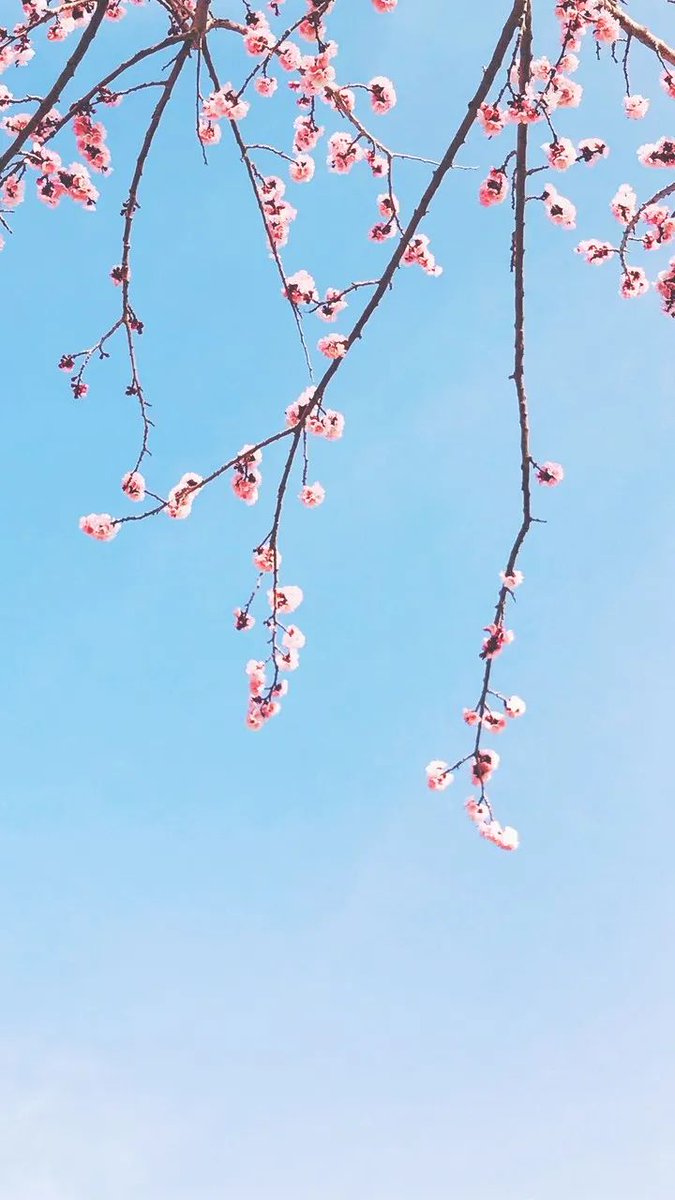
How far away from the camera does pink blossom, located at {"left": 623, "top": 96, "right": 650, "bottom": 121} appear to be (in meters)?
6.98

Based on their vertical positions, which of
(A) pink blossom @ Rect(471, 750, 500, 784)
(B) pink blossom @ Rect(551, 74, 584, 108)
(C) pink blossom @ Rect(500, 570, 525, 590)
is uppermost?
(B) pink blossom @ Rect(551, 74, 584, 108)

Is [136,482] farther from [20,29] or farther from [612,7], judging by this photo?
[612,7]

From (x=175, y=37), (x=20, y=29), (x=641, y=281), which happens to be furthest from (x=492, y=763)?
(x=20, y=29)

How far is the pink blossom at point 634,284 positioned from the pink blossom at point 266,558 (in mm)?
3329

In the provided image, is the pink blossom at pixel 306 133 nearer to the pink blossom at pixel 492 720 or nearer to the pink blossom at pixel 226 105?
the pink blossom at pixel 226 105

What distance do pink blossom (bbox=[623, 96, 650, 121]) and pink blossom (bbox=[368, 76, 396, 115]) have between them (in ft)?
5.59

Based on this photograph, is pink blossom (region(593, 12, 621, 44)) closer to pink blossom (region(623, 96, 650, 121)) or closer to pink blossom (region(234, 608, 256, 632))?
pink blossom (region(623, 96, 650, 121))

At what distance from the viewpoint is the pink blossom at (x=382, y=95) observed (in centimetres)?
733

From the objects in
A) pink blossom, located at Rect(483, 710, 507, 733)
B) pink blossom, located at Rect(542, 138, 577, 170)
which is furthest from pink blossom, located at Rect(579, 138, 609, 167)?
pink blossom, located at Rect(483, 710, 507, 733)

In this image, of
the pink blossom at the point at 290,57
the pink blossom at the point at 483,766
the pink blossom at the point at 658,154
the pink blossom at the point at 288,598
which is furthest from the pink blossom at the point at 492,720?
the pink blossom at the point at 290,57

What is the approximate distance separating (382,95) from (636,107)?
1.86 m

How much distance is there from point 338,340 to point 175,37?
7.69ft

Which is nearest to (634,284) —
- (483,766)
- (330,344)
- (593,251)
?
(593,251)

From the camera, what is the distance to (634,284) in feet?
23.8
